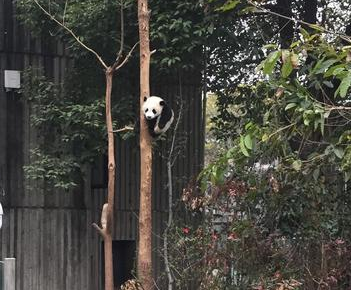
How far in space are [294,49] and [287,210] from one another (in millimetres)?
2831

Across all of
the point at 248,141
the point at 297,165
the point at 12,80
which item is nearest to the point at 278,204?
the point at 297,165

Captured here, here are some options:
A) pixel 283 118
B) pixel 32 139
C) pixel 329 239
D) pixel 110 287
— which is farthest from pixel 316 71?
pixel 32 139

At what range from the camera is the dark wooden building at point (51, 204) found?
10.9 m

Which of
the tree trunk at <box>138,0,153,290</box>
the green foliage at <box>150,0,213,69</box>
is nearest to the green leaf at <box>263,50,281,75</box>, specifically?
the tree trunk at <box>138,0,153,290</box>

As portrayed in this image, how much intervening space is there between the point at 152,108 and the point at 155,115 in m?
0.13

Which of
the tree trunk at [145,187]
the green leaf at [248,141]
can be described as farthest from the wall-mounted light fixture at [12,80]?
the green leaf at [248,141]

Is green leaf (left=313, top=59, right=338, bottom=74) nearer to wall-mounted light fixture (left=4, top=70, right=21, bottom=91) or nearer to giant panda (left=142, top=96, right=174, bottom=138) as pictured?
giant panda (left=142, top=96, right=174, bottom=138)

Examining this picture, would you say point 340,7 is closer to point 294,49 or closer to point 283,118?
point 283,118

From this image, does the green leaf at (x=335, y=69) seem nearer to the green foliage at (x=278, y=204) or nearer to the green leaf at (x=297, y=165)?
the green foliage at (x=278, y=204)

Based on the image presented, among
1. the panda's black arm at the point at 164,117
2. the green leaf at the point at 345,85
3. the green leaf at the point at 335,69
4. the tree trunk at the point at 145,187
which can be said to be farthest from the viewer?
the panda's black arm at the point at 164,117

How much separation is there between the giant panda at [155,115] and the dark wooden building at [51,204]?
3.37 meters

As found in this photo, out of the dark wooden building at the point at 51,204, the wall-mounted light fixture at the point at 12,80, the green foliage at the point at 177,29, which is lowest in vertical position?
the dark wooden building at the point at 51,204

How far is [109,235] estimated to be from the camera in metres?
7.09

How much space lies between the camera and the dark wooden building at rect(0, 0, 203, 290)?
10914 millimetres
